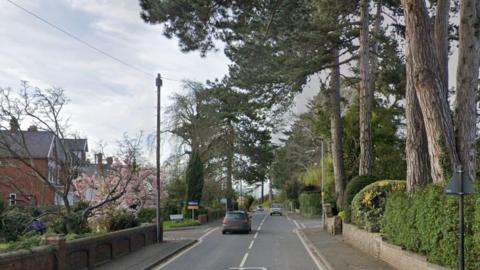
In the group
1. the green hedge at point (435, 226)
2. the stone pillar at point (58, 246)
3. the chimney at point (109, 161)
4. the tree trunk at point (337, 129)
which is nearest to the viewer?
the green hedge at point (435, 226)

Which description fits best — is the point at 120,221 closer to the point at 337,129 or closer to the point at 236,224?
the point at 236,224

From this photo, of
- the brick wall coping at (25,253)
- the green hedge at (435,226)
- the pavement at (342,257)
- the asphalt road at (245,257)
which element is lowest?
the asphalt road at (245,257)

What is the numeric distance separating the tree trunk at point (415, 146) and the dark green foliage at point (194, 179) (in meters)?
37.2

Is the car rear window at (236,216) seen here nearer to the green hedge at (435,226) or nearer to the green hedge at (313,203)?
the green hedge at (435,226)

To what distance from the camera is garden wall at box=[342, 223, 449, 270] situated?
14.5 metres

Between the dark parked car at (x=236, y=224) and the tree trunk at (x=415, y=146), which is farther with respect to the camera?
the dark parked car at (x=236, y=224)

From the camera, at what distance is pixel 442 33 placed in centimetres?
1873

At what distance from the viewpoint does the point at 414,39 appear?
1736 centimetres

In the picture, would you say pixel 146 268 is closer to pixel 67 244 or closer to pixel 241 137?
pixel 67 244

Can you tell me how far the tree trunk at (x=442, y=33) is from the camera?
18344 mm

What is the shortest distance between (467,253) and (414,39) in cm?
775

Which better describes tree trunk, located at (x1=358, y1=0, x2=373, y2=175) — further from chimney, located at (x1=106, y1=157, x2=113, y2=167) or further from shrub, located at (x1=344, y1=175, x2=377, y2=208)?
chimney, located at (x1=106, y1=157, x2=113, y2=167)

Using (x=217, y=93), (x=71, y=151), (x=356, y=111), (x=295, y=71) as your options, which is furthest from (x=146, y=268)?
(x=356, y=111)

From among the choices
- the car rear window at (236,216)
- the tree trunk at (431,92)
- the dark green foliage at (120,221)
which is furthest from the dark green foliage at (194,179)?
the tree trunk at (431,92)
